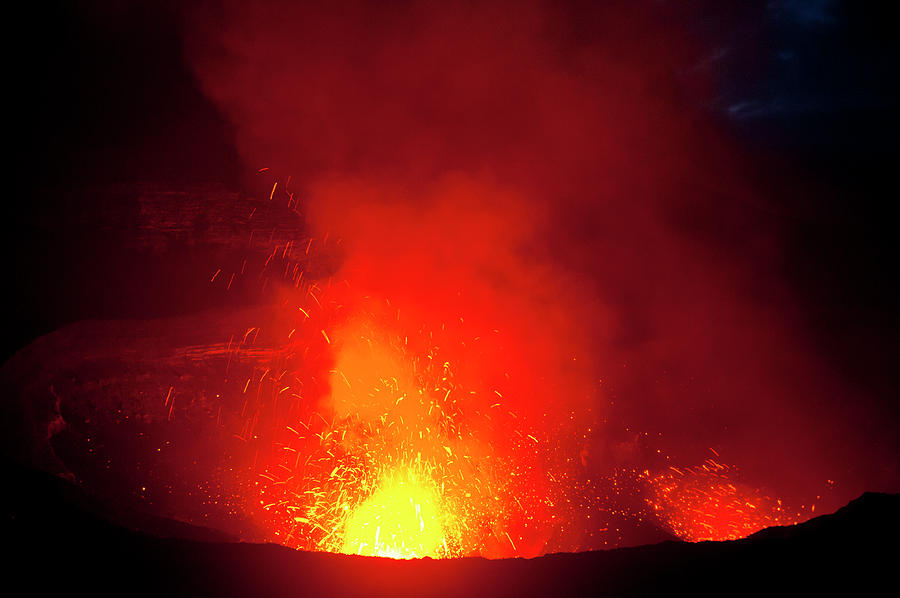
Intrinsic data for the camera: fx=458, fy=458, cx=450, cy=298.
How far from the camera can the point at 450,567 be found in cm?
191

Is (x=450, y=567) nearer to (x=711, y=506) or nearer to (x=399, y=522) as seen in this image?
(x=399, y=522)

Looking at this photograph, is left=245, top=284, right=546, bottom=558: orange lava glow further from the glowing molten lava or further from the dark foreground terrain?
the dark foreground terrain

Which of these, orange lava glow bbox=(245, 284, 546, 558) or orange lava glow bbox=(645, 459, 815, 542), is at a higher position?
orange lava glow bbox=(245, 284, 546, 558)

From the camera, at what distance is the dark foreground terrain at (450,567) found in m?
1.71

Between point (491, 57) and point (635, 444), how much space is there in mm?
4579

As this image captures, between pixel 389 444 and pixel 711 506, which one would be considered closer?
pixel 711 506

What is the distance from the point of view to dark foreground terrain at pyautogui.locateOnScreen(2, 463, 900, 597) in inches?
67.3

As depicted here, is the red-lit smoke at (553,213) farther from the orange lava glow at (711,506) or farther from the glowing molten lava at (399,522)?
A: the glowing molten lava at (399,522)

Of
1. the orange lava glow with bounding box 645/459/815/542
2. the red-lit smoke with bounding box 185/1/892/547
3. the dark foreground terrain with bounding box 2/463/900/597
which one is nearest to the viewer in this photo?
the dark foreground terrain with bounding box 2/463/900/597

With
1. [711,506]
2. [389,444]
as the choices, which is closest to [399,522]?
[389,444]

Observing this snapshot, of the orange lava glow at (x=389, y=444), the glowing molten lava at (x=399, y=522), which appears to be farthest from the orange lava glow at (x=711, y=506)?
the glowing molten lava at (x=399, y=522)

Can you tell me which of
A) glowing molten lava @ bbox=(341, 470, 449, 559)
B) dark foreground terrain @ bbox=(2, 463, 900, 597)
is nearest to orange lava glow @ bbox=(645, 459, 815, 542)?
glowing molten lava @ bbox=(341, 470, 449, 559)

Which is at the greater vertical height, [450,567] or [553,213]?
[450,567]

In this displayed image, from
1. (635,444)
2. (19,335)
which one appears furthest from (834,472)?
(19,335)
